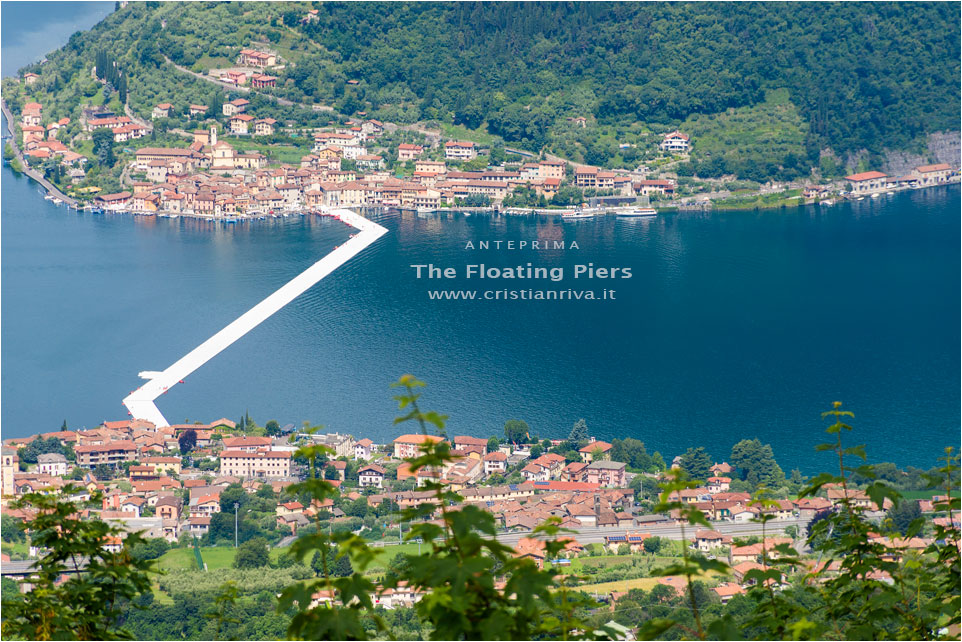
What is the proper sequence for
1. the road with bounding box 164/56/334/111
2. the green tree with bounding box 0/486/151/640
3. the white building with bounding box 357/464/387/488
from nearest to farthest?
the green tree with bounding box 0/486/151/640, the white building with bounding box 357/464/387/488, the road with bounding box 164/56/334/111

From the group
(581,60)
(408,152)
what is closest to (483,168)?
(408,152)

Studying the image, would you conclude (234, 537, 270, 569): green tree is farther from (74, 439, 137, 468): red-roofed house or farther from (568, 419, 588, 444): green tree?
(568, 419, 588, 444): green tree

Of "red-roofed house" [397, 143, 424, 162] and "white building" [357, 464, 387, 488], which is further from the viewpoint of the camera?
"red-roofed house" [397, 143, 424, 162]

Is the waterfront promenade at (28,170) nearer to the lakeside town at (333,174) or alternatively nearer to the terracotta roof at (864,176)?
the lakeside town at (333,174)

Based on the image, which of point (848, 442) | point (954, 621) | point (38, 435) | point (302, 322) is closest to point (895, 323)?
point (848, 442)

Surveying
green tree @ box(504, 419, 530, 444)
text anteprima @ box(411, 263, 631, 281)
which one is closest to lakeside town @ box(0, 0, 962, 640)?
green tree @ box(504, 419, 530, 444)

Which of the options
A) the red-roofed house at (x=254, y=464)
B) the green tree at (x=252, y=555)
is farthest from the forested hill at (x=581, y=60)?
the green tree at (x=252, y=555)

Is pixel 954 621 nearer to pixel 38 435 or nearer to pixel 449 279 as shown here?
pixel 38 435
